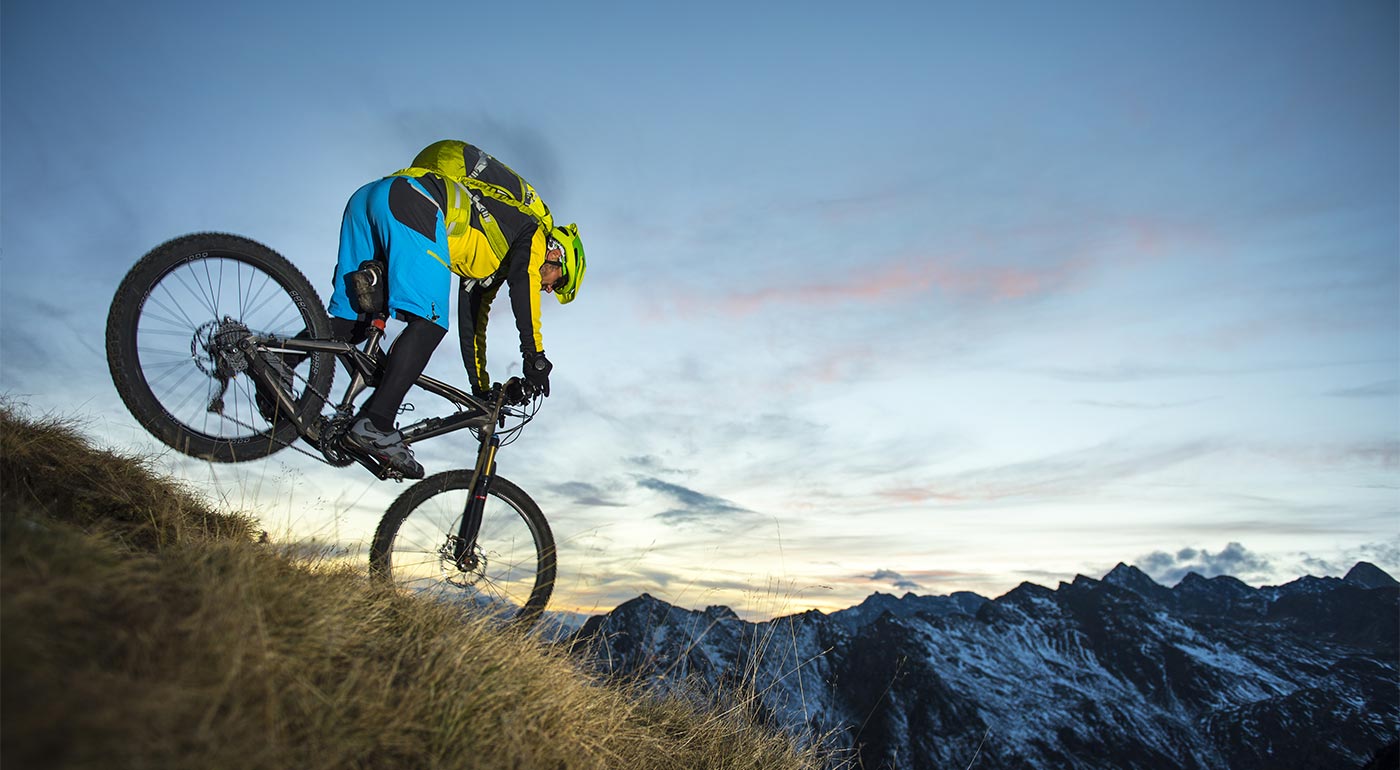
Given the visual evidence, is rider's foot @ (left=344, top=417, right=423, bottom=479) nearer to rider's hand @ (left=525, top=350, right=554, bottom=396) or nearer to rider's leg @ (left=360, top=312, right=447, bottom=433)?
rider's leg @ (left=360, top=312, right=447, bottom=433)

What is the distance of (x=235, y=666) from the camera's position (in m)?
2.46

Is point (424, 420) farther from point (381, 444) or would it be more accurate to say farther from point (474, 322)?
point (474, 322)

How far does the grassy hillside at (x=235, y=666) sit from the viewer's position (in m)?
2.11

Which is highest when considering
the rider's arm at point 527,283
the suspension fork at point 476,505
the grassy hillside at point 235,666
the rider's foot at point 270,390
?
the rider's arm at point 527,283

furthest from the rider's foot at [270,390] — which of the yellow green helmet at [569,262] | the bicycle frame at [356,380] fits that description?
the yellow green helmet at [569,262]

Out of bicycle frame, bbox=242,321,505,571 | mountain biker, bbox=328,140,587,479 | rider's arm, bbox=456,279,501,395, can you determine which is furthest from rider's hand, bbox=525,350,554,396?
rider's arm, bbox=456,279,501,395

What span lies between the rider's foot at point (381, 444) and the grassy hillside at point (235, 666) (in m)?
0.89

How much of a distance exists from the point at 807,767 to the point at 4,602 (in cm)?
508

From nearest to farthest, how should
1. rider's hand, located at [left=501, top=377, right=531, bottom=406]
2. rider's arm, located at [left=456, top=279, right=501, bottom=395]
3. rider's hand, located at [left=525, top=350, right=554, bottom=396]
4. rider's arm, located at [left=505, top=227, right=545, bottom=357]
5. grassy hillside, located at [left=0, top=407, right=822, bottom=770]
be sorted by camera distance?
grassy hillside, located at [left=0, top=407, right=822, bottom=770], rider's arm, located at [left=505, top=227, right=545, bottom=357], rider's hand, located at [left=525, top=350, right=554, bottom=396], rider's hand, located at [left=501, top=377, right=531, bottom=406], rider's arm, located at [left=456, top=279, right=501, bottom=395]

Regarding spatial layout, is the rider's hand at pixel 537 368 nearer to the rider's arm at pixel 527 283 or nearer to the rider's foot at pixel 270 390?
the rider's arm at pixel 527 283

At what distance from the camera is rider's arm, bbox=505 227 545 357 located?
5734 millimetres

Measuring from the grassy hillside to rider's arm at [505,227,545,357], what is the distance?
7.41 feet

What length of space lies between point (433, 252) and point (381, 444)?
1.45 meters

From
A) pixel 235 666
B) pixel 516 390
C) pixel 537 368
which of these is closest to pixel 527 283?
pixel 537 368
